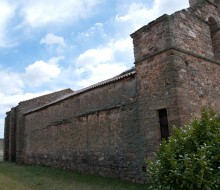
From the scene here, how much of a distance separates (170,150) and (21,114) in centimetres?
1778

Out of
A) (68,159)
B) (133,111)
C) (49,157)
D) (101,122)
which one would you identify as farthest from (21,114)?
(133,111)

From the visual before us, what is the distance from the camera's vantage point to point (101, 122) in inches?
438

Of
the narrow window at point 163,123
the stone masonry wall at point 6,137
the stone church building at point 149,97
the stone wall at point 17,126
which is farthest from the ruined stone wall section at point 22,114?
the narrow window at point 163,123

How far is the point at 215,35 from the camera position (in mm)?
10523

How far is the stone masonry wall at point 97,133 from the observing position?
9.62m

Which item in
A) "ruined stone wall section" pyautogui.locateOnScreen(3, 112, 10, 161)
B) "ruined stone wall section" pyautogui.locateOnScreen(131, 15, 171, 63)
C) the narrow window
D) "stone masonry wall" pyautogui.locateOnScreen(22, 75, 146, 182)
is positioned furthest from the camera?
"ruined stone wall section" pyautogui.locateOnScreen(3, 112, 10, 161)

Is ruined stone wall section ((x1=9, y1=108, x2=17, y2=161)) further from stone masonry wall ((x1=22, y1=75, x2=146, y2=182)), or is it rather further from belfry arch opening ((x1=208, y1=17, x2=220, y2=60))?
belfry arch opening ((x1=208, y1=17, x2=220, y2=60))

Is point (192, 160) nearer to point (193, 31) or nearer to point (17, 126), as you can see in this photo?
point (193, 31)

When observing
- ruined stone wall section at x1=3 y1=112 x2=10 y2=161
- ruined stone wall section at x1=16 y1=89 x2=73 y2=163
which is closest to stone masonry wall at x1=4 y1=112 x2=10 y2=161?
ruined stone wall section at x1=3 y1=112 x2=10 y2=161

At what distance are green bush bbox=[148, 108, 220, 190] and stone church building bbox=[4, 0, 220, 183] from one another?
2.90 m

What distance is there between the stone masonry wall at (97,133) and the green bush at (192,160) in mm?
4396

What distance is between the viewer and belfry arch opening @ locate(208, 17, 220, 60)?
10336mm

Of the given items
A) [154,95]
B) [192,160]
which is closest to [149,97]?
[154,95]

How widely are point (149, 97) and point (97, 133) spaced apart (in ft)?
11.3
